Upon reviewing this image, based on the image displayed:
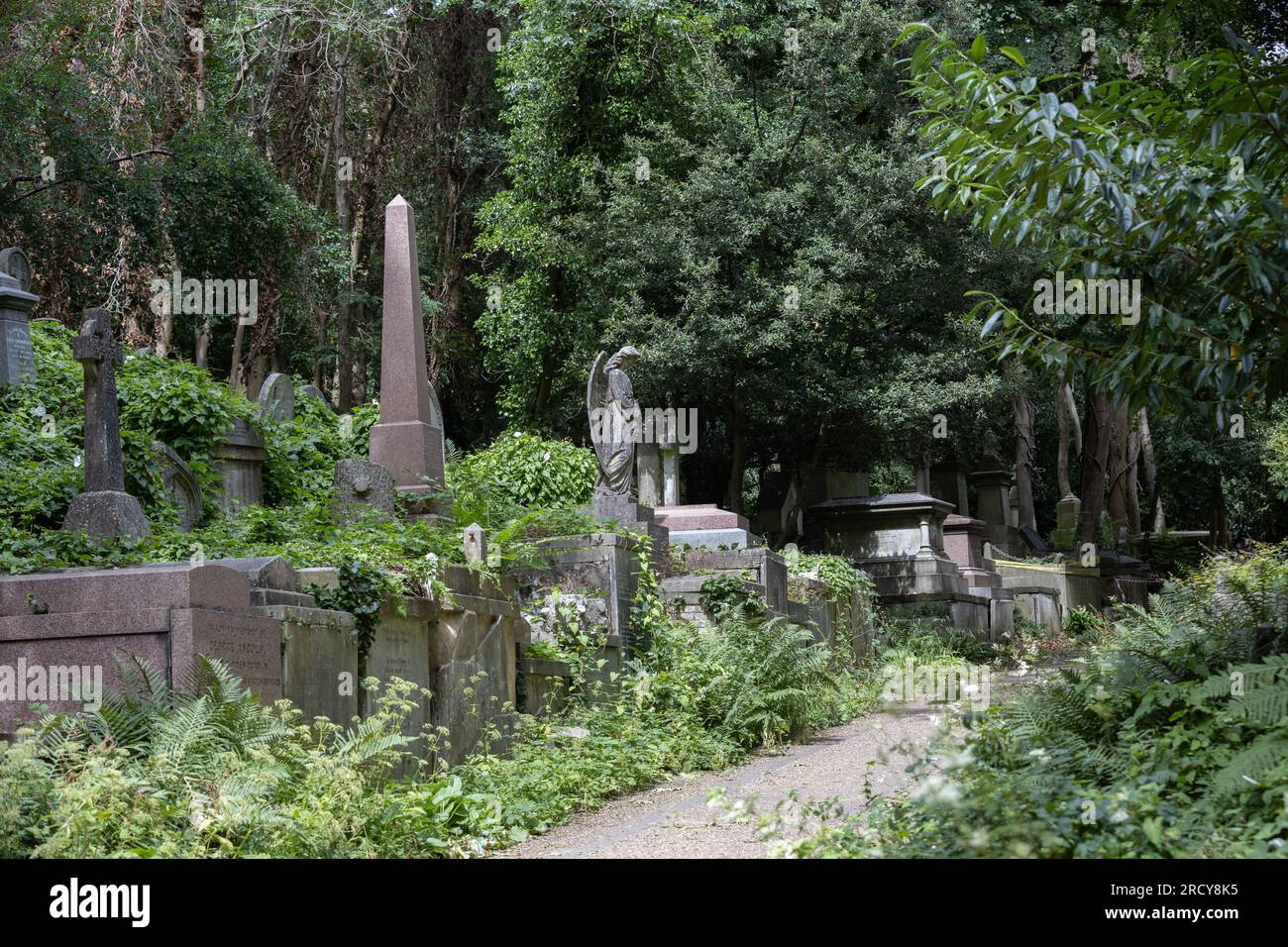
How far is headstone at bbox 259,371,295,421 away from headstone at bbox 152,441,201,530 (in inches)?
185

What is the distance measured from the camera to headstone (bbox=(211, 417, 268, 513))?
1505 centimetres

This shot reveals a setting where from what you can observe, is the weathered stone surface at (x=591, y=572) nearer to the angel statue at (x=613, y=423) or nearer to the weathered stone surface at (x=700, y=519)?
the angel statue at (x=613, y=423)

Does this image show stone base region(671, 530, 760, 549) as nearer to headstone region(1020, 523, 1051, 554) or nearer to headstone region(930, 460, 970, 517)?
headstone region(930, 460, 970, 517)

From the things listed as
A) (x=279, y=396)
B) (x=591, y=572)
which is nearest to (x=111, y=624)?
(x=591, y=572)

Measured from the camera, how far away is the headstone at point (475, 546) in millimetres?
10891

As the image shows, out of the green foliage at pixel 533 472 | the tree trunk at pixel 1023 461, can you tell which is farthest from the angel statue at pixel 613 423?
the tree trunk at pixel 1023 461

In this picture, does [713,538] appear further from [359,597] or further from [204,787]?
[204,787]

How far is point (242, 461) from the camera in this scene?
15367 millimetres

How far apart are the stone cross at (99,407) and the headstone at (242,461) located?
4201mm

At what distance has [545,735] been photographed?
34.5ft

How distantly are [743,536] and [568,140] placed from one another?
11524 mm

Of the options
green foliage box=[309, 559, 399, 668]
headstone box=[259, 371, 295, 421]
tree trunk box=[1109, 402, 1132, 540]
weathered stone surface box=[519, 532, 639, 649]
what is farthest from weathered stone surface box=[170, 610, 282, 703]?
tree trunk box=[1109, 402, 1132, 540]
